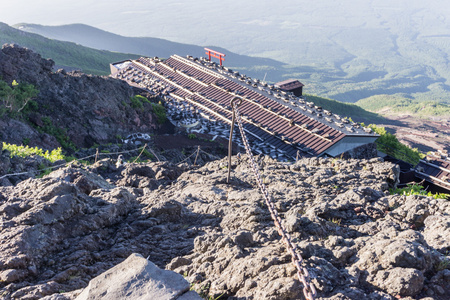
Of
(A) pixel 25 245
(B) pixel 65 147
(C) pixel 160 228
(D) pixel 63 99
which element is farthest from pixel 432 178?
(D) pixel 63 99

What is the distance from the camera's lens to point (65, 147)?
2347 cm

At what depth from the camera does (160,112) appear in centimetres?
3225

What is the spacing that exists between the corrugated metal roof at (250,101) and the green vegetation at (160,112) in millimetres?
2826

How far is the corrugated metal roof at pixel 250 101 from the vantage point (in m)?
26.0

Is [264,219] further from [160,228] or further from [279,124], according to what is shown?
A: [279,124]

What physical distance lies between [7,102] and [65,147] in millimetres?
4204

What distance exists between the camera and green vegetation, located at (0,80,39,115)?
853 inches

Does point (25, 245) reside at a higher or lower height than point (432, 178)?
higher

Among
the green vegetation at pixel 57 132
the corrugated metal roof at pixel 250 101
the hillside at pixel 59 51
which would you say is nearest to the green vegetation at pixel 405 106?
the hillside at pixel 59 51

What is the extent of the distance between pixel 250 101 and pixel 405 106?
11003 cm

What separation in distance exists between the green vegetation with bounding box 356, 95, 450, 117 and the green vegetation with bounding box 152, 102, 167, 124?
101m

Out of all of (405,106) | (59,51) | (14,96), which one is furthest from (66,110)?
(405,106)

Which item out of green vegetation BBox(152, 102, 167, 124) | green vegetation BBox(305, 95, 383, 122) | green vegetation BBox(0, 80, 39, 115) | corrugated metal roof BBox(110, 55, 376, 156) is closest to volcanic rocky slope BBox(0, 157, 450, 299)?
green vegetation BBox(0, 80, 39, 115)

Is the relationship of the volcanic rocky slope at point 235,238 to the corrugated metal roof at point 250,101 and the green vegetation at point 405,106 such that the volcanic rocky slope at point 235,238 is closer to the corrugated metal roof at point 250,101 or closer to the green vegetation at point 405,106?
the corrugated metal roof at point 250,101
